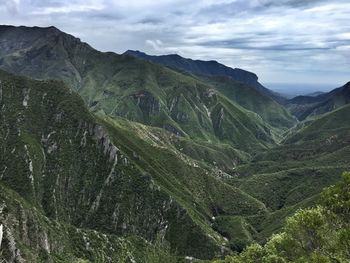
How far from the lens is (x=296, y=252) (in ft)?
244

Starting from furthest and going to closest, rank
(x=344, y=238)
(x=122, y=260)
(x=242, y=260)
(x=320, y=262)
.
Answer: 1. (x=242, y=260)
2. (x=344, y=238)
3. (x=320, y=262)
4. (x=122, y=260)

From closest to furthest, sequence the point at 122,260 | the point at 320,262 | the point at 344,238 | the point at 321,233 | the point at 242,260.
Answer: the point at 122,260 < the point at 320,262 < the point at 344,238 < the point at 321,233 < the point at 242,260

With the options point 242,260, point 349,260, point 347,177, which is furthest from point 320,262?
point 242,260

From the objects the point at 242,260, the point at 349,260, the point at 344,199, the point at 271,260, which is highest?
the point at 344,199

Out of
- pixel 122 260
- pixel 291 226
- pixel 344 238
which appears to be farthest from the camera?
pixel 291 226

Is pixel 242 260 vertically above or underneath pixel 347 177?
underneath

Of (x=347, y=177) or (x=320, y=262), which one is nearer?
(x=320, y=262)

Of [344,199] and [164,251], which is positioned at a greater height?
[344,199]

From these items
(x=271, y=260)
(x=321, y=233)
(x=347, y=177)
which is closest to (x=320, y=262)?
(x=321, y=233)

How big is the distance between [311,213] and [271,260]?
12.3 metres

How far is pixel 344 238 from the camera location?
5938 centimetres

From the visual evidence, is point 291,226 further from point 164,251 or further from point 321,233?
point 164,251

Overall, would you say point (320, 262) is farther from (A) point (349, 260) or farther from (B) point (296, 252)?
(B) point (296, 252)

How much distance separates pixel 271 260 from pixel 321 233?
39.8ft
